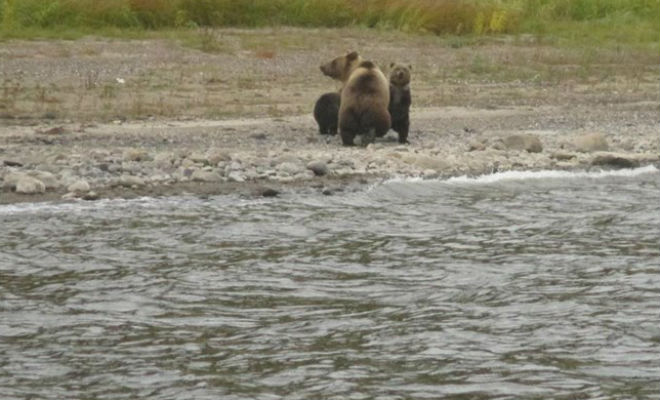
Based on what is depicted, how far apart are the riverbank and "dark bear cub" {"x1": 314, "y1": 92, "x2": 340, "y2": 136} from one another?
0.18 m

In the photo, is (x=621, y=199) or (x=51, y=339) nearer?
(x=51, y=339)

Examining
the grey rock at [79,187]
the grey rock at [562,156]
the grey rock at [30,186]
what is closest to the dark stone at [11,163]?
the grey rock at [30,186]

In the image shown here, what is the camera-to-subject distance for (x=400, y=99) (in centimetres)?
1741

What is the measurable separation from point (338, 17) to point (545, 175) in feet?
43.9

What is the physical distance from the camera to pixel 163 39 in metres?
25.4

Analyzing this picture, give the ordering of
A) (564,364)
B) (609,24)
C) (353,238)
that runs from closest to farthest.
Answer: (564,364), (353,238), (609,24)

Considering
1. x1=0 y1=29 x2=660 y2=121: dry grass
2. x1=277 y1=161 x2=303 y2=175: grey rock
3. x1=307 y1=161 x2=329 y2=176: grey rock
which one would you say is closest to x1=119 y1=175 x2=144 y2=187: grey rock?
x1=277 y1=161 x2=303 y2=175: grey rock

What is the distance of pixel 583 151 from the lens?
1777 centimetres

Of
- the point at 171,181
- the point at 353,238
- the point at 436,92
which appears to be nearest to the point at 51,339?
the point at 353,238

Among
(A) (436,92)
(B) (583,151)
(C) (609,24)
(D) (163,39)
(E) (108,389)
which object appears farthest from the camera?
(C) (609,24)

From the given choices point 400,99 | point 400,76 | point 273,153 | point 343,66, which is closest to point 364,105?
point 400,99

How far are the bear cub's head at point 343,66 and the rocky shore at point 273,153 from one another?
70 cm

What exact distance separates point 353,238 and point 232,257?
1.31 m

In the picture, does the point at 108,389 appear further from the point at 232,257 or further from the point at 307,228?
the point at 307,228
